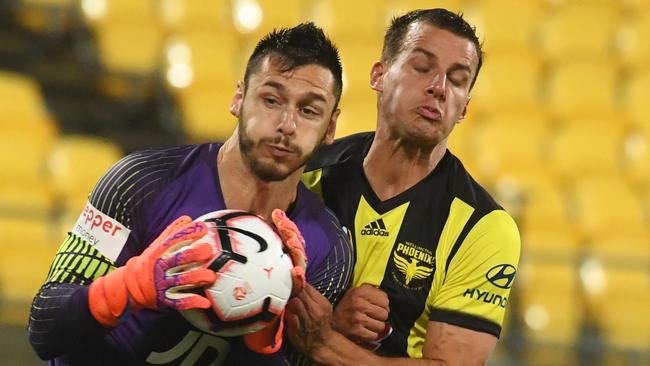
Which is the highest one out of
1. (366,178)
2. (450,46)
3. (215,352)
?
(450,46)

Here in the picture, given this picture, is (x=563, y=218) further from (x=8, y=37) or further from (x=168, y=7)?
(x=8, y=37)

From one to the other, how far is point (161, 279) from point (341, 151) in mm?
1177

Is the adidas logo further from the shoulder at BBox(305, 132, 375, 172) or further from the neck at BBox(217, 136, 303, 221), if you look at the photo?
the neck at BBox(217, 136, 303, 221)

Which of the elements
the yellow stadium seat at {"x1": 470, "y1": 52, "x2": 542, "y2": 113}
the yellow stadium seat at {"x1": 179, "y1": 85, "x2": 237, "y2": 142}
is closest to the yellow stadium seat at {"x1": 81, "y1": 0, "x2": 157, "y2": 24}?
the yellow stadium seat at {"x1": 179, "y1": 85, "x2": 237, "y2": 142}

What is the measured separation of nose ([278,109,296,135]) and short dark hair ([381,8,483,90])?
686mm

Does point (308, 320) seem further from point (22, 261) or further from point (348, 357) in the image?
point (22, 261)

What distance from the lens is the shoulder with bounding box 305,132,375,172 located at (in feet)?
12.2

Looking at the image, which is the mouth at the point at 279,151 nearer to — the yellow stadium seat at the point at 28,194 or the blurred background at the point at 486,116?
the blurred background at the point at 486,116

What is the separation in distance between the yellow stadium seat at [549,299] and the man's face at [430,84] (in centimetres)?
287

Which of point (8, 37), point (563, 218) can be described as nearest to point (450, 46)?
point (563, 218)

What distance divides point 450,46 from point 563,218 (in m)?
3.83

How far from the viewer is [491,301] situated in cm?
350

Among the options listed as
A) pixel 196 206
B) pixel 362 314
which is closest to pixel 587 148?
pixel 362 314

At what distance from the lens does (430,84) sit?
11.4 feet
